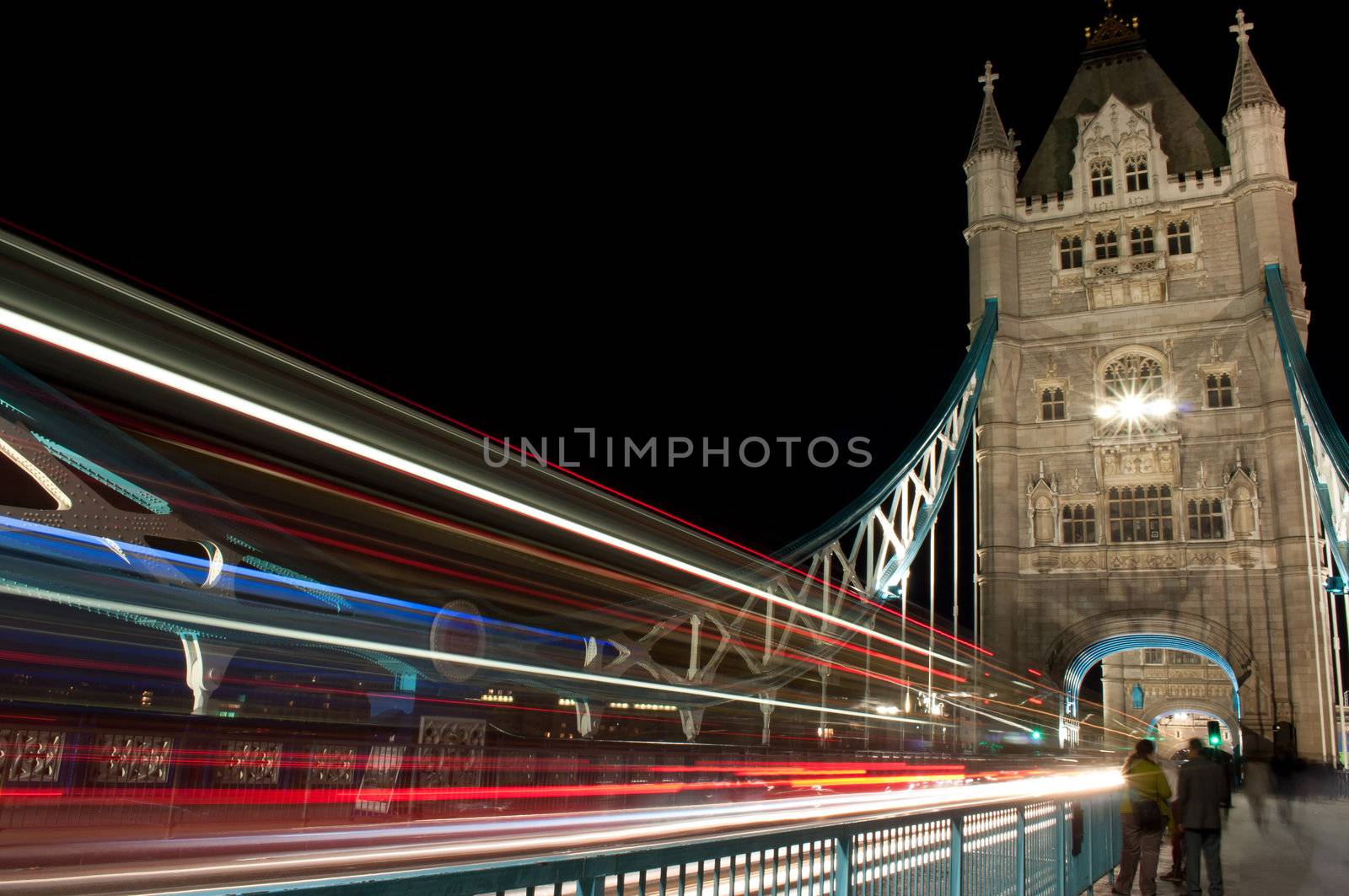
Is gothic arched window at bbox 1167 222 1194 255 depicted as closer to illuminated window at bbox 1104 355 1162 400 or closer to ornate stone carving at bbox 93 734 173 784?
illuminated window at bbox 1104 355 1162 400

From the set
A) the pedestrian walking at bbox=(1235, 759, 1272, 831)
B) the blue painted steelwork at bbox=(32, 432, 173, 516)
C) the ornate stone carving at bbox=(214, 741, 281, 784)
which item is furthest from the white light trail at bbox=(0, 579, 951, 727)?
the pedestrian walking at bbox=(1235, 759, 1272, 831)

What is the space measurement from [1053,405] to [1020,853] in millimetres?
32521

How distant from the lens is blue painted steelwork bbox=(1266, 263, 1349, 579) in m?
29.4

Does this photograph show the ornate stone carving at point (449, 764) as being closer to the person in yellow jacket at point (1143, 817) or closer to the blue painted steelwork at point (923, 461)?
the person in yellow jacket at point (1143, 817)

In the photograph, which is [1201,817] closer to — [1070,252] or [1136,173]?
[1070,252]

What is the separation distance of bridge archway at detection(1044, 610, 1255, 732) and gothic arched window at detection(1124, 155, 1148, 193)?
1568 centimetres

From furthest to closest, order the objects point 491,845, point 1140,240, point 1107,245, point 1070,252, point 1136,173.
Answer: point 1136,173, point 1070,252, point 1107,245, point 1140,240, point 491,845

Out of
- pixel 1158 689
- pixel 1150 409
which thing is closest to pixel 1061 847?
pixel 1150 409

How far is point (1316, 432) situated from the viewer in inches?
1254

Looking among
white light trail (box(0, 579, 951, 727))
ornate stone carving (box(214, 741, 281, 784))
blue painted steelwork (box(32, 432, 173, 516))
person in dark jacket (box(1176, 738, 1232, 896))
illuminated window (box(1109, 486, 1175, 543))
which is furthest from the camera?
illuminated window (box(1109, 486, 1175, 543))

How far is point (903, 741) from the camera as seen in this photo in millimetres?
28078

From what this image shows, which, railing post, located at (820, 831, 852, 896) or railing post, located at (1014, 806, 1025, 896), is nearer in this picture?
railing post, located at (820, 831, 852, 896)

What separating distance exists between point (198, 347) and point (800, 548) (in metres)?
29.9

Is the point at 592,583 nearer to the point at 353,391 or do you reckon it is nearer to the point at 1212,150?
the point at 353,391
